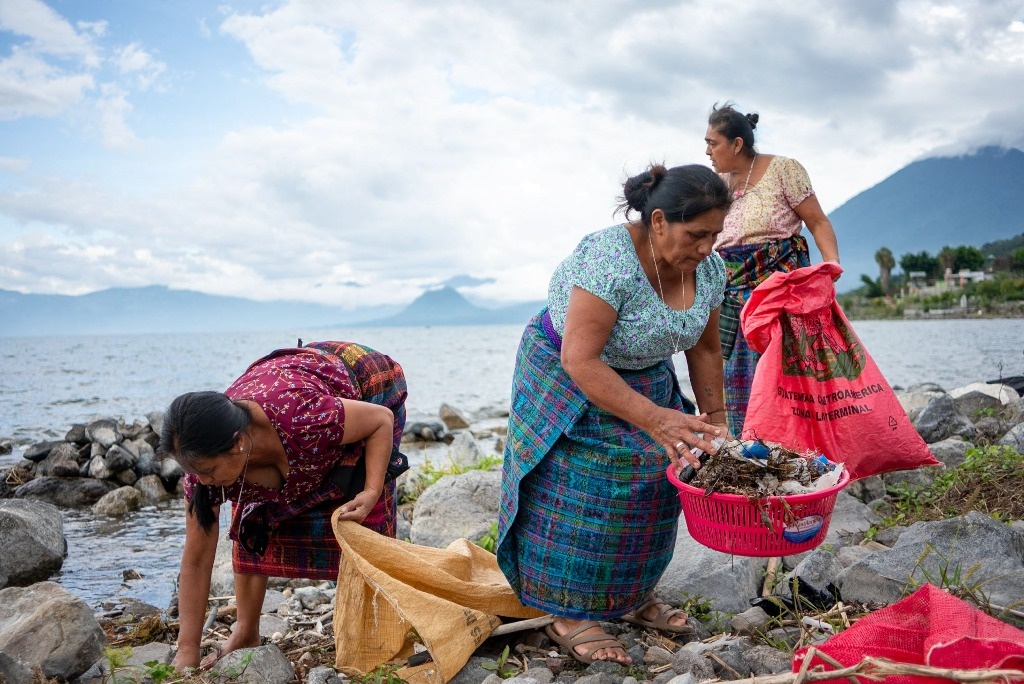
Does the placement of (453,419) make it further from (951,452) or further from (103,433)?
(951,452)

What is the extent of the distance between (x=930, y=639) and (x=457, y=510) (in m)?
3.52

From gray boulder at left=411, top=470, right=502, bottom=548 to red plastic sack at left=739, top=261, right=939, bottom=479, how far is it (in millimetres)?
2279

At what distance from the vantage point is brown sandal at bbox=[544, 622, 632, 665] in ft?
9.44

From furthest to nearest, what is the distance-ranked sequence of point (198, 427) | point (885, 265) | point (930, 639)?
1. point (885, 265)
2. point (198, 427)
3. point (930, 639)

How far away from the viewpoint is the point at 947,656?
1843mm

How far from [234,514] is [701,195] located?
7.10 feet

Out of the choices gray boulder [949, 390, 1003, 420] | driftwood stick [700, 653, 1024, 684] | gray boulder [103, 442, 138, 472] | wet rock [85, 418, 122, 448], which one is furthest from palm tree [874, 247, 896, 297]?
driftwood stick [700, 653, 1024, 684]

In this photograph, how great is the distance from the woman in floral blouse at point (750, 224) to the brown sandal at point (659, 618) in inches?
52.6

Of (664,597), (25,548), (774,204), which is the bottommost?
(25,548)

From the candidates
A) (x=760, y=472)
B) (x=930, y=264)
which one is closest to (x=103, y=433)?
(x=760, y=472)

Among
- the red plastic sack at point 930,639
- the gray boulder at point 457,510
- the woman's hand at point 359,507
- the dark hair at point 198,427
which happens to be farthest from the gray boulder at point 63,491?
the red plastic sack at point 930,639

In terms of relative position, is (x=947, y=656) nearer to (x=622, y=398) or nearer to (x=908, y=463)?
(x=622, y=398)

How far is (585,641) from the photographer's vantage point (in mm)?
2920

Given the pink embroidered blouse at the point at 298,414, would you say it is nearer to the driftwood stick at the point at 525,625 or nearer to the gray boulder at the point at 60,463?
the driftwood stick at the point at 525,625
